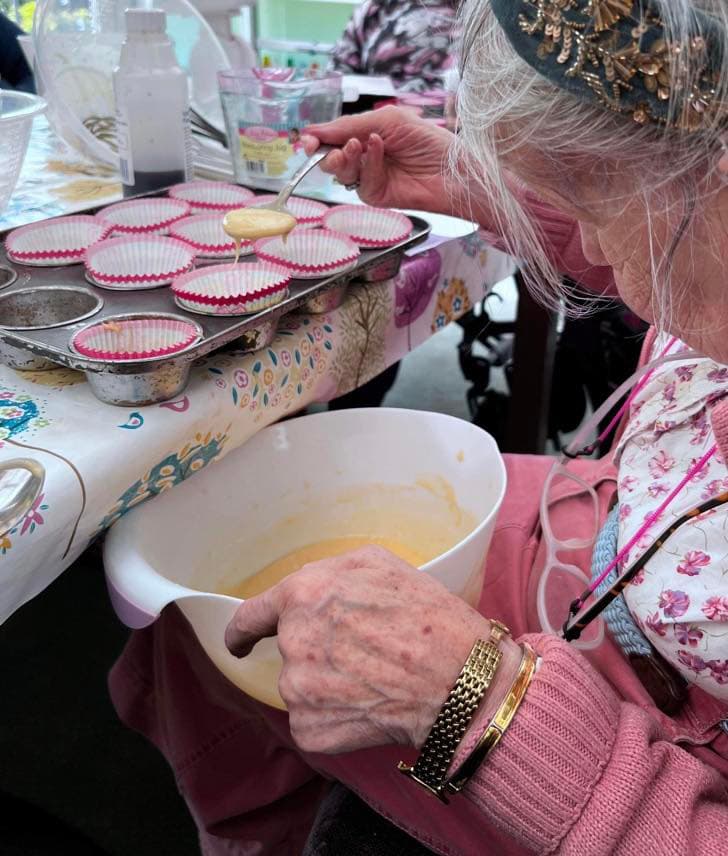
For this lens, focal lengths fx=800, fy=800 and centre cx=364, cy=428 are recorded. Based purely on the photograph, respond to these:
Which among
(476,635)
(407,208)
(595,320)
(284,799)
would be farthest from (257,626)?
(595,320)

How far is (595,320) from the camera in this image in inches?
72.6

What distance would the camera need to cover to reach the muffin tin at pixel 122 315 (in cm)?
66

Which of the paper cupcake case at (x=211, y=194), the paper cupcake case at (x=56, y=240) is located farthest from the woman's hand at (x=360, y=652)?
the paper cupcake case at (x=211, y=194)

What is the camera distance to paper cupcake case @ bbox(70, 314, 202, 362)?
69 cm

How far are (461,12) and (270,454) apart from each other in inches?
17.8

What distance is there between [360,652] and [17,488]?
0.89ft

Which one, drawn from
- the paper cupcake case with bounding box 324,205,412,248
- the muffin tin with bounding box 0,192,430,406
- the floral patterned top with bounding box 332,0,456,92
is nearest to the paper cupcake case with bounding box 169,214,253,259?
the muffin tin with bounding box 0,192,430,406

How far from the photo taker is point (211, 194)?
3.45 ft

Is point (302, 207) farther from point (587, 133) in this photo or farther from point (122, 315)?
point (587, 133)

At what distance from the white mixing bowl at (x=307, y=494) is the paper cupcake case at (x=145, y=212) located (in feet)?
1.06

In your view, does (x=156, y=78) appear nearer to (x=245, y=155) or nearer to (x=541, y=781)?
(x=245, y=155)

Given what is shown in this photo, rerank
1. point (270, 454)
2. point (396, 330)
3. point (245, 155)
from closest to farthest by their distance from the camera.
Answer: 1. point (270, 454)
2. point (396, 330)
3. point (245, 155)

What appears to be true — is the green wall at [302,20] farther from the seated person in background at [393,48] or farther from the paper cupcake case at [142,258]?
the paper cupcake case at [142,258]

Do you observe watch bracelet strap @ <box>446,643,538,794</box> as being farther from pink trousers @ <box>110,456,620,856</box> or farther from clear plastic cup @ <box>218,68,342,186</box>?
clear plastic cup @ <box>218,68,342,186</box>
